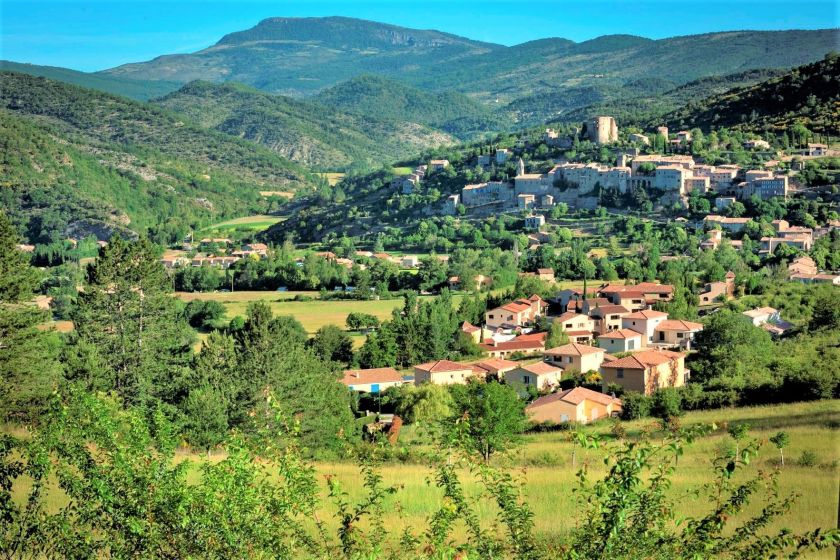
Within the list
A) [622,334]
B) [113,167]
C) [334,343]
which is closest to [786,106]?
[622,334]

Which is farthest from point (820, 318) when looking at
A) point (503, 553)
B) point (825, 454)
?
point (503, 553)

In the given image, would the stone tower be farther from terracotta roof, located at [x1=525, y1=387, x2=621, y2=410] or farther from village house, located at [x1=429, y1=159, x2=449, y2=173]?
terracotta roof, located at [x1=525, y1=387, x2=621, y2=410]

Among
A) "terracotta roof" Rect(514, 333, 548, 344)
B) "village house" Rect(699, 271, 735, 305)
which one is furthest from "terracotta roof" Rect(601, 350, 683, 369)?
"village house" Rect(699, 271, 735, 305)

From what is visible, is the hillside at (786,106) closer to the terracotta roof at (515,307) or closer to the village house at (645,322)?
the terracotta roof at (515,307)

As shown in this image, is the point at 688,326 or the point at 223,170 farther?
the point at 223,170

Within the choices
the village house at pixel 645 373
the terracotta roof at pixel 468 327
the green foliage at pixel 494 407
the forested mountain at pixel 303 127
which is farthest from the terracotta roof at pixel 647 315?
the forested mountain at pixel 303 127

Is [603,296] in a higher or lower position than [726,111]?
lower

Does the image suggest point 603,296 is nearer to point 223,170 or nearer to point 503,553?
point 503,553
